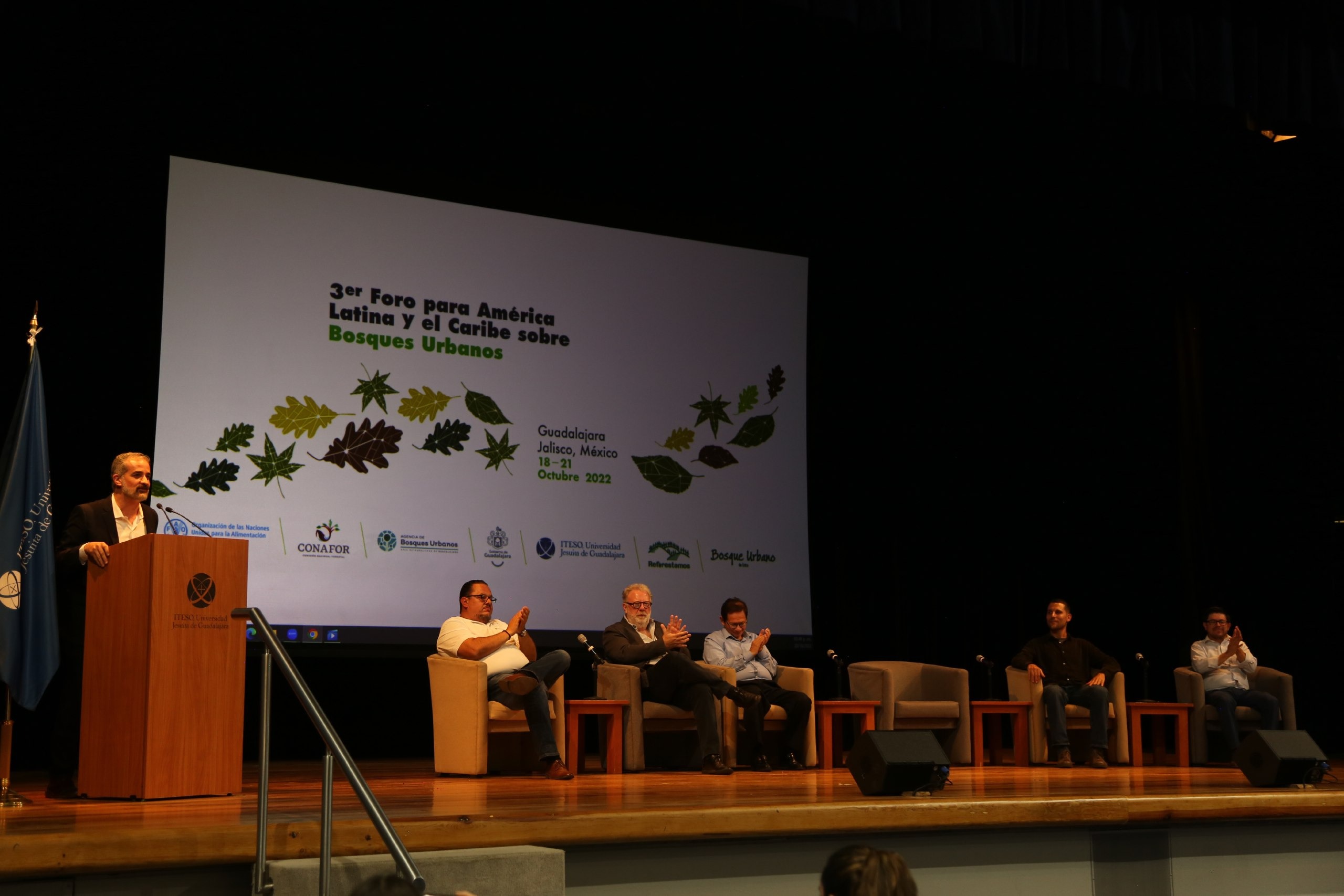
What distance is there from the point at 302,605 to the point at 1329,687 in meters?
6.49

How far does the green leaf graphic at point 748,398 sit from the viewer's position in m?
7.80

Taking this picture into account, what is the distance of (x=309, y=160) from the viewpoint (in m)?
6.66

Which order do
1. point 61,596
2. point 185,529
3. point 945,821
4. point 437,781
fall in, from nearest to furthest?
1. point 945,821
2. point 61,596
3. point 437,781
4. point 185,529

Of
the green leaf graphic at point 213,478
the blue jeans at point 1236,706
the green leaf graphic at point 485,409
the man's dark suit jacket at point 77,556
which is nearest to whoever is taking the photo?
the man's dark suit jacket at point 77,556

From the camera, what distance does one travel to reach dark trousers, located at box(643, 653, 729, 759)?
6.09 metres

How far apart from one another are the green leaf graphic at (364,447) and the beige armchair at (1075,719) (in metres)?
3.49

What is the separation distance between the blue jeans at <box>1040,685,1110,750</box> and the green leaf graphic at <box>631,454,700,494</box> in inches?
88.2

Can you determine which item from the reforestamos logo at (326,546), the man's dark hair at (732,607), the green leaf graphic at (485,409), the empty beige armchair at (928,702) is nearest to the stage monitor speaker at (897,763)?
the man's dark hair at (732,607)

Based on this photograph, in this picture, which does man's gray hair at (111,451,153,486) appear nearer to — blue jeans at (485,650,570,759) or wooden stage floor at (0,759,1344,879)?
wooden stage floor at (0,759,1344,879)

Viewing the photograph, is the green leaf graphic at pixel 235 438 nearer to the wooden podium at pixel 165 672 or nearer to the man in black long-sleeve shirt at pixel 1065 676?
the wooden podium at pixel 165 672

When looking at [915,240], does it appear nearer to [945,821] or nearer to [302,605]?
[302,605]

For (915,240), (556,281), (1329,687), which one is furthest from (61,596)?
(1329,687)

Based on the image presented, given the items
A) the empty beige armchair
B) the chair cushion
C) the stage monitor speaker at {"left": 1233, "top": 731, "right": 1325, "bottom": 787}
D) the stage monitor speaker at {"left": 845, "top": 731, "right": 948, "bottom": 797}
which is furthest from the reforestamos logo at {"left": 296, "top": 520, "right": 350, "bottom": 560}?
the stage monitor speaker at {"left": 1233, "top": 731, "right": 1325, "bottom": 787}

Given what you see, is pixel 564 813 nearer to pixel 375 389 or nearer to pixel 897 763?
pixel 897 763
